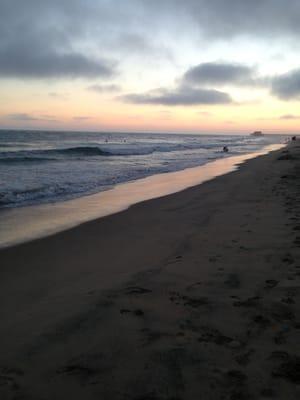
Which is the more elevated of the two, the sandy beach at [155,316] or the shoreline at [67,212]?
the sandy beach at [155,316]

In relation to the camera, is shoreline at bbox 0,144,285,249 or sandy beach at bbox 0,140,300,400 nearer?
sandy beach at bbox 0,140,300,400

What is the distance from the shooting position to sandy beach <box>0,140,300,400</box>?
239 centimetres

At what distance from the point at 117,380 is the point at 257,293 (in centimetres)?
193

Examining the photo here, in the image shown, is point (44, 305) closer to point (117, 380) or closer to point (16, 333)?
point (16, 333)

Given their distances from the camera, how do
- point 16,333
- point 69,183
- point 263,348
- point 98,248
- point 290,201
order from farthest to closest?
point 69,183
point 290,201
point 98,248
point 16,333
point 263,348

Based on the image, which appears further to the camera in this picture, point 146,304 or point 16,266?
point 16,266

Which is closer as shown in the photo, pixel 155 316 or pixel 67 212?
pixel 155 316

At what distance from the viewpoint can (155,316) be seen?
10.8 ft

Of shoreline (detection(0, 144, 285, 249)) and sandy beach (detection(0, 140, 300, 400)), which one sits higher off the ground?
sandy beach (detection(0, 140, 300, 400))

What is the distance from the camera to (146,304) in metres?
3.55

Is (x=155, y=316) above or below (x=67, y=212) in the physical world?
above

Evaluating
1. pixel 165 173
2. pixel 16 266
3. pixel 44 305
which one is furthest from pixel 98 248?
pixel 165 173

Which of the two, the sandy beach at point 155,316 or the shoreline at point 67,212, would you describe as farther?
the shoreline at point 67,212

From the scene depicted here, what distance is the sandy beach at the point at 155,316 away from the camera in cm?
239
